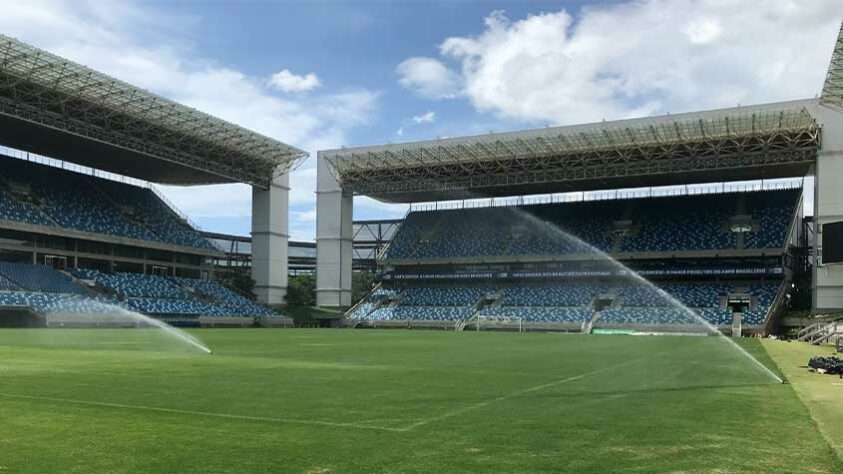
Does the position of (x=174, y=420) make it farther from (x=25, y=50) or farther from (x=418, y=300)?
(x=418, y=300)

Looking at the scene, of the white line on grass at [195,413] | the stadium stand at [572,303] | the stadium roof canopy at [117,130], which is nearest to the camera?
the white line on grass at [195,413]

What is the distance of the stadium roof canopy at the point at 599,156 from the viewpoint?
64.5 meters

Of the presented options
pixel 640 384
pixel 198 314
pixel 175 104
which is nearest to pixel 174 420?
pixel 640 384

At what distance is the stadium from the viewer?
10.0m

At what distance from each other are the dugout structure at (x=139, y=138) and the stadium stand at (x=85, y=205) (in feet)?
6.47

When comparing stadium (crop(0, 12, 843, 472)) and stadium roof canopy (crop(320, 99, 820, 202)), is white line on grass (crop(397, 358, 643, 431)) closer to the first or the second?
stadium (crop(0, 12, 843, 472))

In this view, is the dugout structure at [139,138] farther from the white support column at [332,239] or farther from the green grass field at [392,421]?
the green grass field at [392,421]

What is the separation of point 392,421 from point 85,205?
73107mm

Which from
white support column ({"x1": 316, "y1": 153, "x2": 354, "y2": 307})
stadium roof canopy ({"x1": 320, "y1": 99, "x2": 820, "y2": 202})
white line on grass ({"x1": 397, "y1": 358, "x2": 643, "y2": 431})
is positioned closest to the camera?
white line on grass ({"x1": 397, "y1": 358, "x2": 643, "y2": 431})

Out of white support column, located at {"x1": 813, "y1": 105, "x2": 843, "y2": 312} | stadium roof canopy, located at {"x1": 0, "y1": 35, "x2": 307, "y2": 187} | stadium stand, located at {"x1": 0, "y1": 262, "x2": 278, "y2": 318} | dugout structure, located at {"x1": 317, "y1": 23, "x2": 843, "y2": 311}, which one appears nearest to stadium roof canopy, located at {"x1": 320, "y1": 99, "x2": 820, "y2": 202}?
dugout structure, located at {"x1": 317, "y1": 23, "x2": 843, "y2": 311}

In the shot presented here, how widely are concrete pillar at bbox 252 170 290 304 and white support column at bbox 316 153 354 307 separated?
4435mm

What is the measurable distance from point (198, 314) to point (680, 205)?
181ft

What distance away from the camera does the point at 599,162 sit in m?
74.4

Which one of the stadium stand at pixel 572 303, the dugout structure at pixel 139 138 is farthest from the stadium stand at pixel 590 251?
the dugout structure at pixel 139 138
